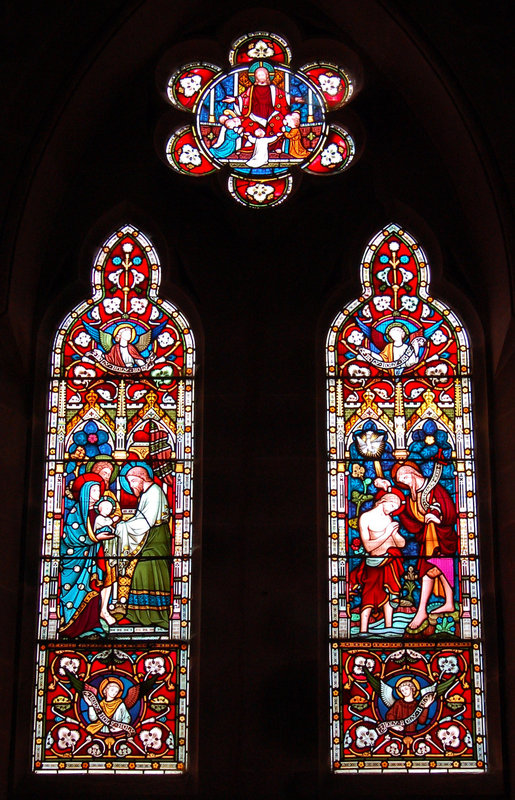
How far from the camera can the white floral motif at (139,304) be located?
10703mm

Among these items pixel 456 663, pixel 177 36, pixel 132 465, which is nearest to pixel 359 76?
Result: pixel 177 36

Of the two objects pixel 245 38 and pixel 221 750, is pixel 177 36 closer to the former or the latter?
pixel 245 38

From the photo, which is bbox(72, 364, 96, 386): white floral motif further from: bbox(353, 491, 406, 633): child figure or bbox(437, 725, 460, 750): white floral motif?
bbox(437, 725, 460, 750): white floral motif

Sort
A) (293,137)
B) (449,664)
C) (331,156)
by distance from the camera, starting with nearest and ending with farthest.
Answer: (449,664)
(331,156)
(293,137)

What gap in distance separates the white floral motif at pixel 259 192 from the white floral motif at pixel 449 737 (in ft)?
12.5

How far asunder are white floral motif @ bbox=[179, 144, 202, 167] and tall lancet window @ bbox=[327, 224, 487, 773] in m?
1.38

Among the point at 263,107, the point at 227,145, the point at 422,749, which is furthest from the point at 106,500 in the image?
the point at 263,107

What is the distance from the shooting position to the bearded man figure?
9.88 meters

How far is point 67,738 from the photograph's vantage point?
958cm

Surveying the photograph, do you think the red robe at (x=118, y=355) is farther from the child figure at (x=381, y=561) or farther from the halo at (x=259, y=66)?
the halo at (x=259, y=66)

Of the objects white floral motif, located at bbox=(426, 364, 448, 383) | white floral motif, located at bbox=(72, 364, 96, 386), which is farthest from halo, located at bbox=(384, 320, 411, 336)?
white floral motif, located at bbox=(72, 364, 96, 386)

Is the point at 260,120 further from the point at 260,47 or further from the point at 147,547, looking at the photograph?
the point at 147,547

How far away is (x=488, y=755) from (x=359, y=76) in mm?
4752

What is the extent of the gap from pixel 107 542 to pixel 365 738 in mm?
2076
